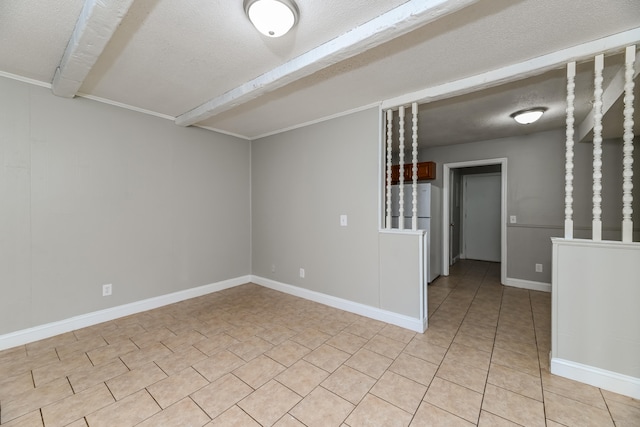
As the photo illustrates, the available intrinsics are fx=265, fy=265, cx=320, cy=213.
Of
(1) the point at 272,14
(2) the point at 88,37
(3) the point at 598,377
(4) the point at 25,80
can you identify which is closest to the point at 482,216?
(3) the point at 598,377

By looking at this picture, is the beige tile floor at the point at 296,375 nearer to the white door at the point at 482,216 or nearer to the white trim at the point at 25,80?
→ the white trim at the point at 25,80

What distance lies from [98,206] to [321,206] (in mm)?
2523

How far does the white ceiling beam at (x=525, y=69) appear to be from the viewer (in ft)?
6.02

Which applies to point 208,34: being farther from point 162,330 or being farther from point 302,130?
point 162,330

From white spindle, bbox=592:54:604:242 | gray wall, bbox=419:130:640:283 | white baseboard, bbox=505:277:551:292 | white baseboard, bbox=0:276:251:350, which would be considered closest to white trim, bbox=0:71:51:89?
white baseboard, bbox=0:276:251:350

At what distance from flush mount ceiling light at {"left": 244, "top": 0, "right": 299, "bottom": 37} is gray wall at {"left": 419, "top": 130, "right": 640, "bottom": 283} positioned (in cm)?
414

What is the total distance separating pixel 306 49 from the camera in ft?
6.51

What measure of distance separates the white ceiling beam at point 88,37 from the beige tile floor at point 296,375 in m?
2.34

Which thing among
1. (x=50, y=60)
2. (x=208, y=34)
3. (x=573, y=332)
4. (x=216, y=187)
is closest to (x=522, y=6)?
(x=208, y=34)

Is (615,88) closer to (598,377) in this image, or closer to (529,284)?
(598,377)

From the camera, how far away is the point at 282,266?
401cm

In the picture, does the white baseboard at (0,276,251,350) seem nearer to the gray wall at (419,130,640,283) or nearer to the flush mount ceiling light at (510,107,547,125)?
the flush mount ceiling light at (510,107,547,125)

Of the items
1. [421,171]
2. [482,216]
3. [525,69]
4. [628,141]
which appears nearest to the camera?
[628,141]

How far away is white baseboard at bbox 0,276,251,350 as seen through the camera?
2412mm
